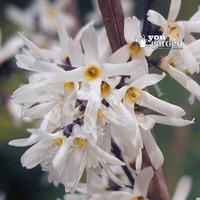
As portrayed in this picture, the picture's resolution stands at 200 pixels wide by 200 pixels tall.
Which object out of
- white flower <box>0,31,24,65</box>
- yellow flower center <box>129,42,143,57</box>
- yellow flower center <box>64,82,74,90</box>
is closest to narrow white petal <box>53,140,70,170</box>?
yellow flower center <box>64,82,74,90</box>

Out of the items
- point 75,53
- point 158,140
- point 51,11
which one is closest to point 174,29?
→ point 75,53

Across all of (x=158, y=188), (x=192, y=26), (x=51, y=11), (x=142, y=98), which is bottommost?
(x=51, y=11)

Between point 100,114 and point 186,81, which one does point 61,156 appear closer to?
point 100,114

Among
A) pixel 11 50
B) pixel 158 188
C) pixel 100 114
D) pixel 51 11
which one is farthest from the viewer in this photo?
pixel 51 11

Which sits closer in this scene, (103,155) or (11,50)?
(103,155)

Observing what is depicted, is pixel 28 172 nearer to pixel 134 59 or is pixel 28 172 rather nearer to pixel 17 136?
pixel 17 136

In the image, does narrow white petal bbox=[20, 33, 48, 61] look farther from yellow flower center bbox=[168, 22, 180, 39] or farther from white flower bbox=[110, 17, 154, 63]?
yellow flower center bbox=[168, 22, 180, 39]

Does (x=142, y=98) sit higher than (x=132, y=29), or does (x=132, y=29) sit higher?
(x=132, y=29)

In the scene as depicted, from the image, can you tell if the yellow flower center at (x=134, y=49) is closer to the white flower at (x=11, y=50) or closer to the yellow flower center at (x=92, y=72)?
the yellow flower center at (x=92, y=72)

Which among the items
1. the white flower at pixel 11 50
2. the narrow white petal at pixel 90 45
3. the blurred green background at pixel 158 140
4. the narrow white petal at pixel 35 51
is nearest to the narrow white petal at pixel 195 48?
the narrow white petal at pixel 90 45
